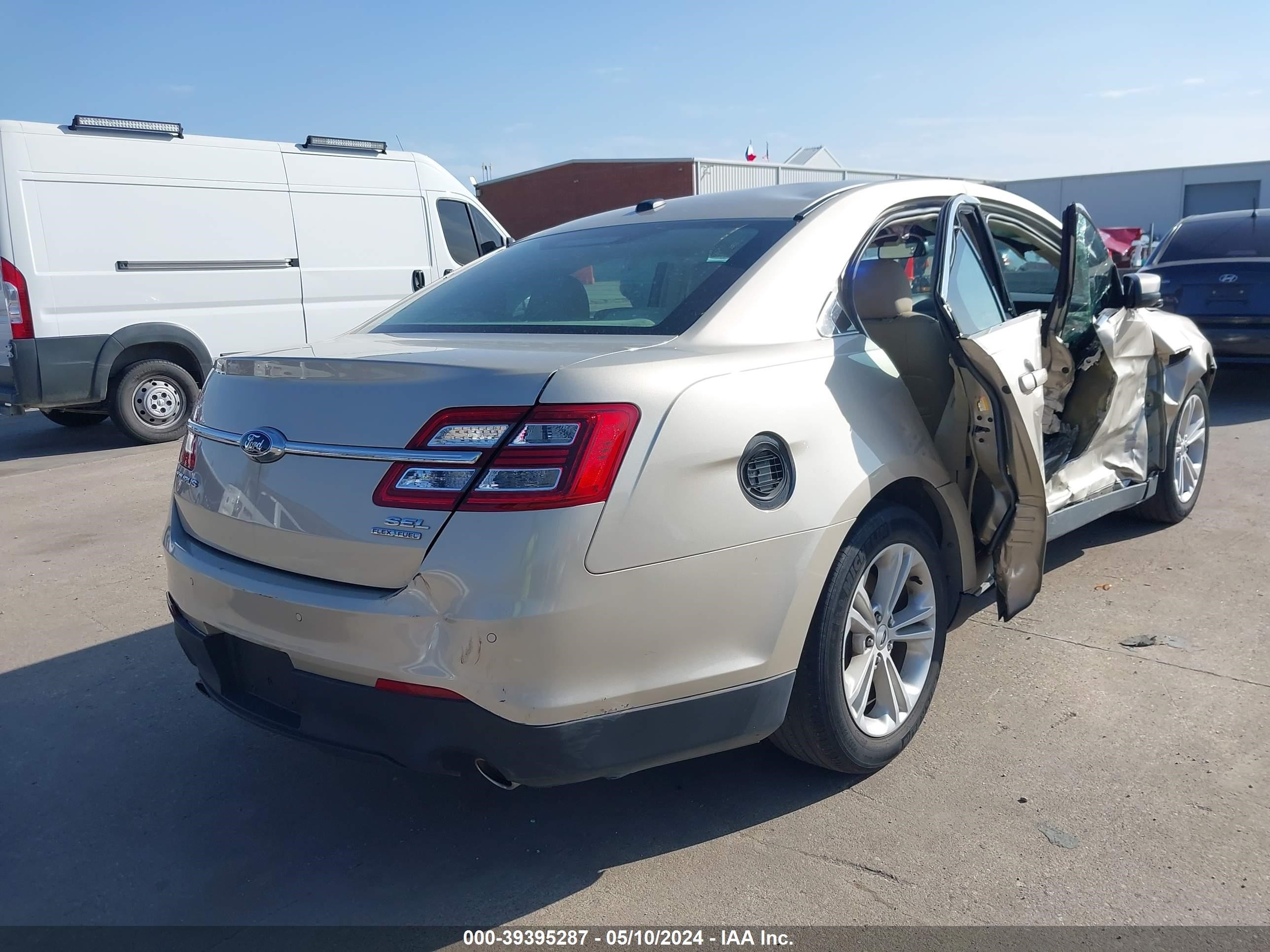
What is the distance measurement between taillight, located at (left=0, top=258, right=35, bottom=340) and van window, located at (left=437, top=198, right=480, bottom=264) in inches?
163

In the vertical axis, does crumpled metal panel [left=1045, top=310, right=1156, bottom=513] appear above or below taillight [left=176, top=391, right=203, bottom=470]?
below

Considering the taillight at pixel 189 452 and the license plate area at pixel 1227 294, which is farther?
the license plate area at pixel 1227 294

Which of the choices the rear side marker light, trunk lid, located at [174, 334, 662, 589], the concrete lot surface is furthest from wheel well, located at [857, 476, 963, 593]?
the rear side marker light

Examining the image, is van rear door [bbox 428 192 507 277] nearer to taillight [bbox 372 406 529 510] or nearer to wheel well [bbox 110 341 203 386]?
wheel well [bbox 110 341 203 386]

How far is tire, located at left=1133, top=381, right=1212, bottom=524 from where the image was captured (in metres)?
5.15

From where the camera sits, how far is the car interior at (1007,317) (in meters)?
3.12

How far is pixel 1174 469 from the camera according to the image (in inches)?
207

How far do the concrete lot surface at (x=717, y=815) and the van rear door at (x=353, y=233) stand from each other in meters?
6.56

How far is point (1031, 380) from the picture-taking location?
3539 millimetres

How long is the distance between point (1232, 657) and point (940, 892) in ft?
6.57

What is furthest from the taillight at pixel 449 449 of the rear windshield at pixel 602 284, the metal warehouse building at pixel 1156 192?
the metal warehouse building at pixel 1156 192

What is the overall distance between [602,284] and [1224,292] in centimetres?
760

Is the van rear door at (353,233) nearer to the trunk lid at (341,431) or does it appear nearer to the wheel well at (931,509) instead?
the trunk lid at (341,431)

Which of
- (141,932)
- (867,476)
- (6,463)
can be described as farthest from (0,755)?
(6,463)
